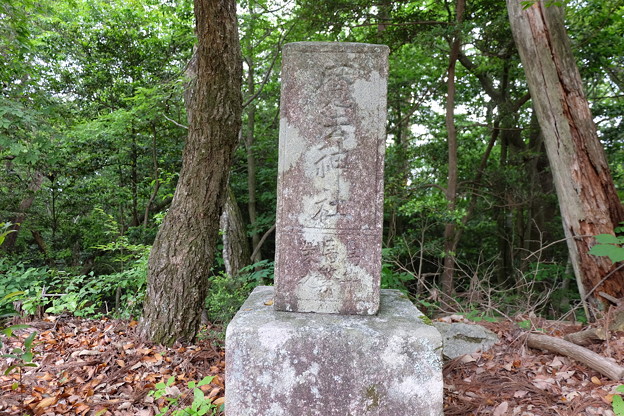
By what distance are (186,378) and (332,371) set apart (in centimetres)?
145

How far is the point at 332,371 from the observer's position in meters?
2.12

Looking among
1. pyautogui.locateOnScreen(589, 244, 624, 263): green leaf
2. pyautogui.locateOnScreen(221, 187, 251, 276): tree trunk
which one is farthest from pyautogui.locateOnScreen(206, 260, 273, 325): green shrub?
pyautogui.locateOnScreen(589, 244, 624, 263): green leaf

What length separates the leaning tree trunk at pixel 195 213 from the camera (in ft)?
11.6

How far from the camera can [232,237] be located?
6523mm

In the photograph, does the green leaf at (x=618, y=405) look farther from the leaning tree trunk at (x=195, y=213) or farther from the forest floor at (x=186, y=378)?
the leaning tree trunk at (x=195, y=213)

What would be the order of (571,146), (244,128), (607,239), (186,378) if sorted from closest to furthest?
(186,378), (607,239), (571,146), (244,128)

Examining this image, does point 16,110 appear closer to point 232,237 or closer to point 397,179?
point 232,237

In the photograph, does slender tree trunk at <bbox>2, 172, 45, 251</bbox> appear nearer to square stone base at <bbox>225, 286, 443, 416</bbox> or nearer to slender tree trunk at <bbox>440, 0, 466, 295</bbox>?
square stone base at <bbox>225, 286, 443, 416</bbox>

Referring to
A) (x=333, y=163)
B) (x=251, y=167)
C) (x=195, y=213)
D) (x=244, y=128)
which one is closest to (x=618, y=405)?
(x=333, y=163)

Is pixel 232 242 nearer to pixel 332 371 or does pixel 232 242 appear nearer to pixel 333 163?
pixel 333 163

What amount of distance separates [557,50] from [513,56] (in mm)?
3317

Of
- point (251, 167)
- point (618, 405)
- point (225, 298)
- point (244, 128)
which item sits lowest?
point (618, 405)

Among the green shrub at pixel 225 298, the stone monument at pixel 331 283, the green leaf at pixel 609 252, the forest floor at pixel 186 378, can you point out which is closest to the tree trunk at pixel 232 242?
the green shrub at pixel 225 298

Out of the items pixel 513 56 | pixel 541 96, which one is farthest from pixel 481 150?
pixel 541 96
